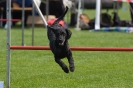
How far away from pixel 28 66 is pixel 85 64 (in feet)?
3.28

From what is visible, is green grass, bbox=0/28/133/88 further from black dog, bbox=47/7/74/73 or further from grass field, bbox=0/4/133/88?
black dog, bbox=47/7/74/73

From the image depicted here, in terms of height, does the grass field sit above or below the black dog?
below

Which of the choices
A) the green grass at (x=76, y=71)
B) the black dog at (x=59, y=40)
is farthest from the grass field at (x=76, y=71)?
the black dog at (x=59, y=40)

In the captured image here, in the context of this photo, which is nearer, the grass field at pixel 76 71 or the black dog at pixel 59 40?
the black dog at pixel 59 40

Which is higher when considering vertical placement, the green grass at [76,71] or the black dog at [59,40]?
the black dog at [59,40]

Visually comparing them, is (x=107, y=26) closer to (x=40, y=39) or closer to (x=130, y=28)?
(x=130, y=28)

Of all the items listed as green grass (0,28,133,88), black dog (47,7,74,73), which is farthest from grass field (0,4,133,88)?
black dog (47,7,74,73)

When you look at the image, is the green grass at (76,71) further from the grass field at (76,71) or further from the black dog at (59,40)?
the black dog at (59,40)

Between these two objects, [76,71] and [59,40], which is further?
[76,71]

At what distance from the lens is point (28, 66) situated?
30.5 feet

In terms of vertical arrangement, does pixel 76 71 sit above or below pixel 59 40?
below

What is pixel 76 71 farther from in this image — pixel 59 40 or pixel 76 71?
pixel 59 40

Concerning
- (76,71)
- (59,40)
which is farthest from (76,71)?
(59,40)

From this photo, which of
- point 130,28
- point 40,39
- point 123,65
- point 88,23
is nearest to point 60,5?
point 88,23
